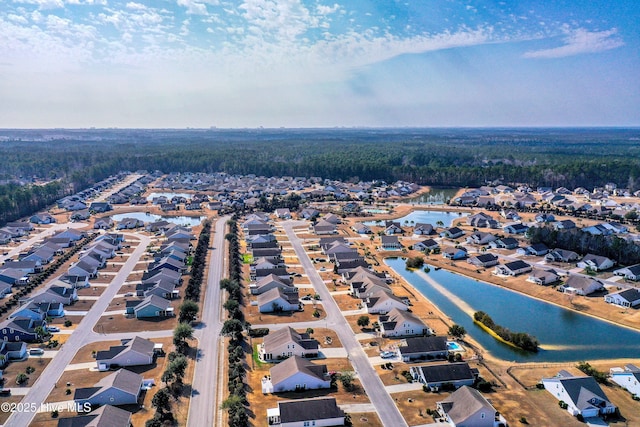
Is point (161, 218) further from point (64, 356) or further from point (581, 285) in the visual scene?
point (581, 285)

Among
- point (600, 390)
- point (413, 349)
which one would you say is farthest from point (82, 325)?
point (600, 390)

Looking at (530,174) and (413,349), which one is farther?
(530,174)

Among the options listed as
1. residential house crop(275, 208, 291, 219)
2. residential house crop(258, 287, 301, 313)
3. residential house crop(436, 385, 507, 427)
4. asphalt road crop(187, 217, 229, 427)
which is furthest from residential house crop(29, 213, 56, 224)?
residential house crop(436, 385, 507, 427)

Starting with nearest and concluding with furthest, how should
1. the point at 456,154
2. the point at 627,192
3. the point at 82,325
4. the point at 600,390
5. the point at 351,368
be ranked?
the point at 600,390 < the point at 351,368 < the point at 82,325 < the point at 627,192 < the point at 456,154

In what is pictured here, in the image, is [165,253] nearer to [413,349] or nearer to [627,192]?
[413,349]

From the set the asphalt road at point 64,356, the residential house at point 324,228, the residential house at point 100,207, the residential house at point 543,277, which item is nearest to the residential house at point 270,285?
the asphalt road at point 64,356

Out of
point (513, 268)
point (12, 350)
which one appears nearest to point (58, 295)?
point (12, 350)

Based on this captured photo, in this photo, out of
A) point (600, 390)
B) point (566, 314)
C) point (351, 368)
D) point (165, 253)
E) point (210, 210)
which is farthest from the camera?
point (210, 210)

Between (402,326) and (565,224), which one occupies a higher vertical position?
(565,224)
